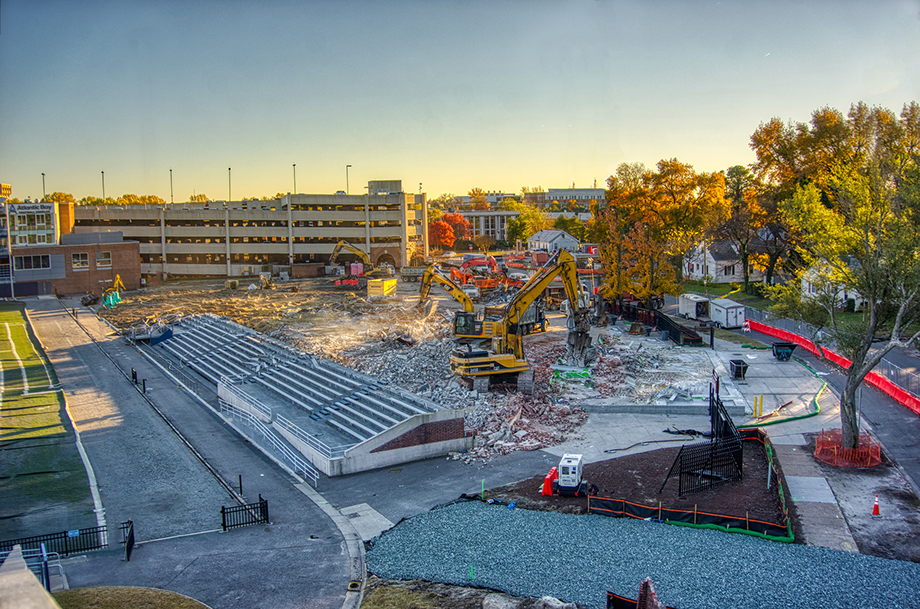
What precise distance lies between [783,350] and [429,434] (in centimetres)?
2551

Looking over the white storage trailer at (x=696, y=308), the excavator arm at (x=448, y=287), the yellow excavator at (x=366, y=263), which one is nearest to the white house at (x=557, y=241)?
the yellow excavator at (x=366, y=263)

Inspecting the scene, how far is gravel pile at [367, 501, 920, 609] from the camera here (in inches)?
601

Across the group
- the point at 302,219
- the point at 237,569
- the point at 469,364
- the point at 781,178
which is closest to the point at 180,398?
the point at 469,364

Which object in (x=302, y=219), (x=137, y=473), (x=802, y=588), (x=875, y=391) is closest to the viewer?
(x=802, y=588)

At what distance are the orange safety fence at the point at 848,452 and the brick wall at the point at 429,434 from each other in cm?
1350

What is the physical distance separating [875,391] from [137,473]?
109 feet

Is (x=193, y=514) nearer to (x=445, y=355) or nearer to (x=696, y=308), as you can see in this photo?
(x=445, y=355)

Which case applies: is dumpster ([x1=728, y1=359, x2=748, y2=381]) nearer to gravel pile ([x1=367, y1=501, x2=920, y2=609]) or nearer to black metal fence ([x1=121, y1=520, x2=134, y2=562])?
gravel pile ([x1=367, y1=501, x2=920, y2=609])

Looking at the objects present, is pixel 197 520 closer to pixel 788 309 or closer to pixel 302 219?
pixel 788 309

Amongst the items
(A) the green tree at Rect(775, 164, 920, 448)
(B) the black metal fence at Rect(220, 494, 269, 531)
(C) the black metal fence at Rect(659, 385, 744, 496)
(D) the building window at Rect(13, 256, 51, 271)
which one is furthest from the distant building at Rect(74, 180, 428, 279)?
(C) the black metal fence at Rect(659, 385, 744, 496)

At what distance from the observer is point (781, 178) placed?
65.7m

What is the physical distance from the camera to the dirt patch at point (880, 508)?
17.8m

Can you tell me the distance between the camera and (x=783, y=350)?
134ft

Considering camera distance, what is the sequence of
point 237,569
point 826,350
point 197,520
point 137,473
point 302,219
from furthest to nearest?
point 302,219, point 826,350, point 137,473, point 197,520, point 237,569
